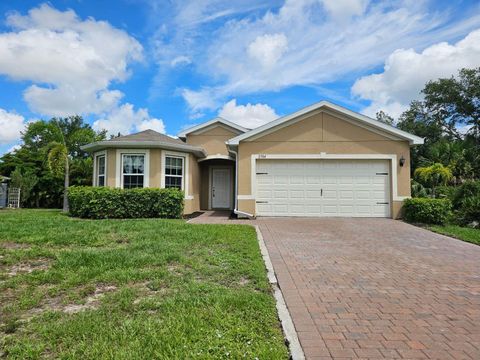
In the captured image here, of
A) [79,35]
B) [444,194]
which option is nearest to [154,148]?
[79,35]

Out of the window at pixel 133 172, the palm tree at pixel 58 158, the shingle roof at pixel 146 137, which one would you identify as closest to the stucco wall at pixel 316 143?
the shingle roof at pixel 146 137

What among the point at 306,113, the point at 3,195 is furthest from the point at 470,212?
the point at 3,195

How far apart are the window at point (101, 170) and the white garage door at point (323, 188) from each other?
7000 millimetres

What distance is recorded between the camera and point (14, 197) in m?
20.6

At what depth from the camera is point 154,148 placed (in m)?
13.2

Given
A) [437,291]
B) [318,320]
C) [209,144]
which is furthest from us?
[209,144]

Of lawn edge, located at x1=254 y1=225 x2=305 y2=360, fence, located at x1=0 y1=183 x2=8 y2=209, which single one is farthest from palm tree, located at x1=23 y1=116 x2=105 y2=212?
lawn edge, located at x1=254 y1=225 x2=305 y2=360

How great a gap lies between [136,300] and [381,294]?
327 centimetres

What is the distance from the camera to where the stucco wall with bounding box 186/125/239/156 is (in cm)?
1720

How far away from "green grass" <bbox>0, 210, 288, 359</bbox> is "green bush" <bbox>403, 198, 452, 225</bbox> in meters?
7.60

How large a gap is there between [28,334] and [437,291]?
5111mm

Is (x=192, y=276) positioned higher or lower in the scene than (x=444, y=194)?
lower

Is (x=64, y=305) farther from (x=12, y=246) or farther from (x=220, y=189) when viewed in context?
(x=220, y=189)

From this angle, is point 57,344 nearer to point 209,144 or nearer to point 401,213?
point 401,213
